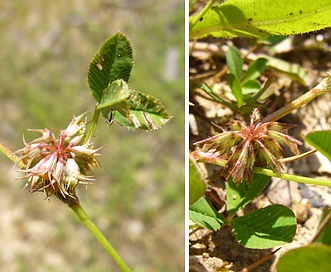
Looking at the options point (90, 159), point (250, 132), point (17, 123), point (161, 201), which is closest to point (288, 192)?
point (250, 132)

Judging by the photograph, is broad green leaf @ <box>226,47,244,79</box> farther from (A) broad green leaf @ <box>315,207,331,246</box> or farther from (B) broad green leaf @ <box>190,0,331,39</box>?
(A) broad green leaf @ <box>315,207,331,246</box>

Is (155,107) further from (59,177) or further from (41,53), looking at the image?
(41,53)

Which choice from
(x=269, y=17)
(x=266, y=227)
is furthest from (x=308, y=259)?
(x=269, y=17)

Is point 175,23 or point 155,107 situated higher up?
point 155,107

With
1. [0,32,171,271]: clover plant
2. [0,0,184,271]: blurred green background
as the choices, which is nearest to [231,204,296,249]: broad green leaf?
[0,32,171,271]: clover plant

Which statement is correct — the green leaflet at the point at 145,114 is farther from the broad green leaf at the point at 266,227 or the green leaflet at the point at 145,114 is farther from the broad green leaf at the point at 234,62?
the broad green leaf at the point at 234,62

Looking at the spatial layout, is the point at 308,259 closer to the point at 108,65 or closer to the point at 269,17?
the point at 108,65
